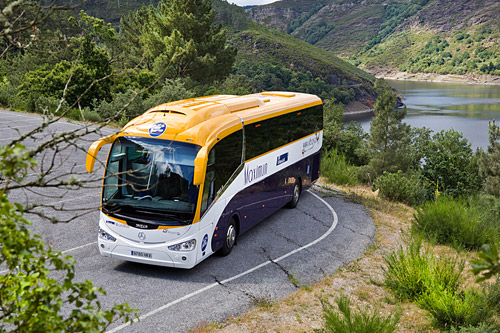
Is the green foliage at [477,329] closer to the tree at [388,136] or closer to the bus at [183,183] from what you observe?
the bus at [183,183]

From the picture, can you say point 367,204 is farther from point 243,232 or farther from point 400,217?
point 243,232

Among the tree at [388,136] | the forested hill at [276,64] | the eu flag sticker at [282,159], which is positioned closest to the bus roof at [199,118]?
the eu flag sticker at [282,159]

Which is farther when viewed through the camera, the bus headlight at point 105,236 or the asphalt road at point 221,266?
the bus headlight at point 105,236

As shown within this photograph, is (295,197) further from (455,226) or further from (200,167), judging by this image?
(200,167)

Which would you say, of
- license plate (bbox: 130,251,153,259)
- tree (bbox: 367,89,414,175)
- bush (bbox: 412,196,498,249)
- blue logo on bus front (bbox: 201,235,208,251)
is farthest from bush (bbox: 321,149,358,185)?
tree (bbox: 367,89,414,175)

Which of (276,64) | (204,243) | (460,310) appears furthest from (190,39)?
(276,64)

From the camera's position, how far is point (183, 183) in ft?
31.1

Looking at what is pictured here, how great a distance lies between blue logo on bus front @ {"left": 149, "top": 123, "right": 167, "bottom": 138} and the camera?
994cm

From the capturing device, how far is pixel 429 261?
9.49 metres

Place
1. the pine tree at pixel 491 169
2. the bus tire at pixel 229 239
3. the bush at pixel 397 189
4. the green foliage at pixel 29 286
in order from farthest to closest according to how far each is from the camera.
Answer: the pine tree at pixel 491 169 < the bush at pixel 397 189 < the bus tire at pixel 229 239 < the green foliage at pixel 29 286

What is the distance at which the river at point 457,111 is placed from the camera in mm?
71562

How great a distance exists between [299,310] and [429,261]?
9.20 feet

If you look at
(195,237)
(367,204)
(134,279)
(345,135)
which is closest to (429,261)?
(195,237)

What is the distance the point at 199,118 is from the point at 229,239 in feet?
8.99
